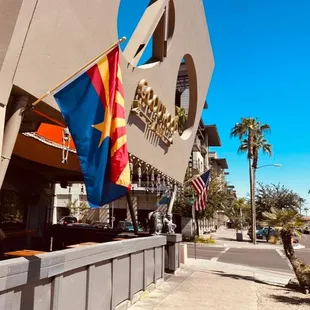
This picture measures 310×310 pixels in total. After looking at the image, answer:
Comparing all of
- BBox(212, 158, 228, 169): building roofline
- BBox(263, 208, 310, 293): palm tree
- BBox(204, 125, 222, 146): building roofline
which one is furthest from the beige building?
BBox(212, 158, 228, 169): building roofline

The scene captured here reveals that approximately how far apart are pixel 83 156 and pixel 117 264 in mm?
3458

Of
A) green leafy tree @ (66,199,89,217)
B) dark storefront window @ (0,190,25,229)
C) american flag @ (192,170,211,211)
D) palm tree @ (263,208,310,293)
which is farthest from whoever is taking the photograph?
Answer: green leafy tree @ (66,199,89,217)

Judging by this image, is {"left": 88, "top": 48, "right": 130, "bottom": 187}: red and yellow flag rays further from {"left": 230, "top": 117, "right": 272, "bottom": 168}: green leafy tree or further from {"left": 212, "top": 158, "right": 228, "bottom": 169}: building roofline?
{"left": 212, "top": 158, "right": 228, "bottom": 169}: building roofline

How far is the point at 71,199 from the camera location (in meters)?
50.4

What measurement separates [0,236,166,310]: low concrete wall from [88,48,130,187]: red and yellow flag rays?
160 cm

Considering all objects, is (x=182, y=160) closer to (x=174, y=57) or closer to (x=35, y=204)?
(x=174, y=57)

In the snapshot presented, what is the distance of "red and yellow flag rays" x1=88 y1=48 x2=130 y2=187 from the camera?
16.7 ft

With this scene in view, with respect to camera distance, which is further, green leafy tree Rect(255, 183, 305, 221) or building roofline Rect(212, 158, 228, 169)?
building roofline Rect(212, 158, 228, 169)

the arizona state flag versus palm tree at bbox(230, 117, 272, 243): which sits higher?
palm tree at bbox(230, 117, 272, 243)

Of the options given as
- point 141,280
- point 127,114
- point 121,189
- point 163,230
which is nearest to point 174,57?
point 127,114

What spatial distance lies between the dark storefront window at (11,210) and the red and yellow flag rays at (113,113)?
10.3m

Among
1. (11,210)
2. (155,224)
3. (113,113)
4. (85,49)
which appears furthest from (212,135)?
(113,113)

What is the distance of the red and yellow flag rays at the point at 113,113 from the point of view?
5.08 meters

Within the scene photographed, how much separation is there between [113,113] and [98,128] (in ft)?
1.66
